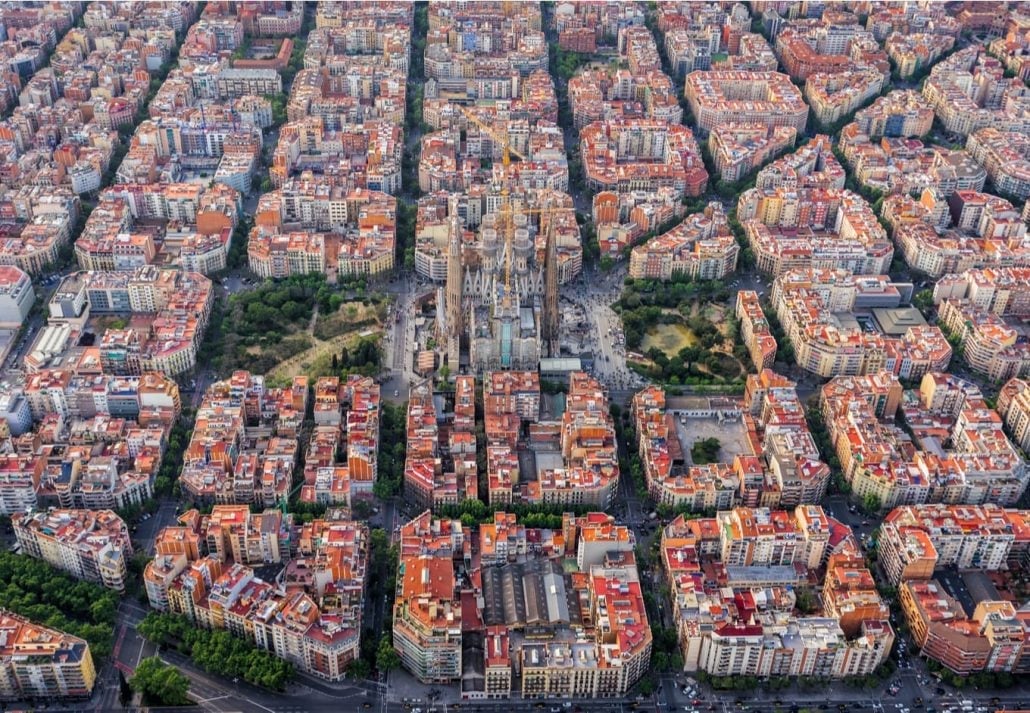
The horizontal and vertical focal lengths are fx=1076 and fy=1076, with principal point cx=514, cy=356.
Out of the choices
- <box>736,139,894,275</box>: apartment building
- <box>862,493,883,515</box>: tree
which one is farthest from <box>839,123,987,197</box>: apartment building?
<box>862,493,883,515</box>: tree

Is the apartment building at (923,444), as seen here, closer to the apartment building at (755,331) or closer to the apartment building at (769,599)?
the apartment building at (755,331)

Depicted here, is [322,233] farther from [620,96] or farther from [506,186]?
[620,96]

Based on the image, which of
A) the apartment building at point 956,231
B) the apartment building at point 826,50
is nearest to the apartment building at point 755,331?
the apartment building at point 956,231

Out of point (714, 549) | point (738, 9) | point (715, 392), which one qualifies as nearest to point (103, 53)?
point (738, 9)

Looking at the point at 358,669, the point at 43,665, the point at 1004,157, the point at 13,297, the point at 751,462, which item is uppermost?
the point at 1004,157

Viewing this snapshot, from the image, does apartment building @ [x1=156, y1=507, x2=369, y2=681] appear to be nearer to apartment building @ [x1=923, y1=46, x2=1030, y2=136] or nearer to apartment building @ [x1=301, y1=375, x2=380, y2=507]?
apartment building @ [x1=301, y1=375, x2=380, y2=507]

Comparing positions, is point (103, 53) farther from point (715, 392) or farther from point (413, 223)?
point (715, 392)

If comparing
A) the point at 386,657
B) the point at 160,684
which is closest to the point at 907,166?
the point at 386,657
